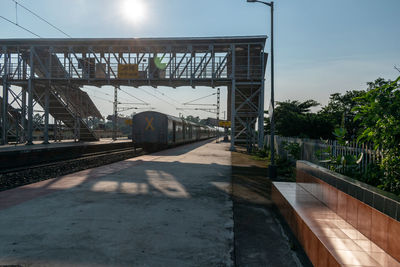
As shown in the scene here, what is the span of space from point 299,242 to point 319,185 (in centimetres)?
134

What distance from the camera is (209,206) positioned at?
622 centimetres

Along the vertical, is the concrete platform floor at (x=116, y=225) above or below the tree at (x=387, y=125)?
below

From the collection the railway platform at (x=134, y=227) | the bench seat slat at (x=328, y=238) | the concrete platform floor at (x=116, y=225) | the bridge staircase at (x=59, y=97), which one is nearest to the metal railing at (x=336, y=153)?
the bench seat slat at (x=328, y=238)

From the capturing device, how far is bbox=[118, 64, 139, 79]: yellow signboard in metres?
23.9

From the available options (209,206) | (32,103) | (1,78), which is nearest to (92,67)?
(32,103)

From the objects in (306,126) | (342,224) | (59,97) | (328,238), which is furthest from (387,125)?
(59,97)

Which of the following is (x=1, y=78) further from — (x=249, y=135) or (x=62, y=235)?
(x=62, y=235)

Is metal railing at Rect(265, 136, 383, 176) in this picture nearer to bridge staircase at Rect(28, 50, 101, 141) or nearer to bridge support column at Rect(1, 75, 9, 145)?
bridge staircase at Rect(28, 50, 101, 141)

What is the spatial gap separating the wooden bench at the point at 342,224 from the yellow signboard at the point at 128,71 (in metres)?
21.3

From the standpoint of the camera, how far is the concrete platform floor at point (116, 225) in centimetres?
360

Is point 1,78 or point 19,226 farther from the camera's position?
point 1,78

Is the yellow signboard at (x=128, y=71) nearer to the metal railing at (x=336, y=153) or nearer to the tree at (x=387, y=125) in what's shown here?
the metal railing at (x=336, y=153)

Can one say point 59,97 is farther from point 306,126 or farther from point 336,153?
point 336,153

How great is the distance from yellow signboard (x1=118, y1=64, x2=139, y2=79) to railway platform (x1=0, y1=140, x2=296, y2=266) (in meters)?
17.2
